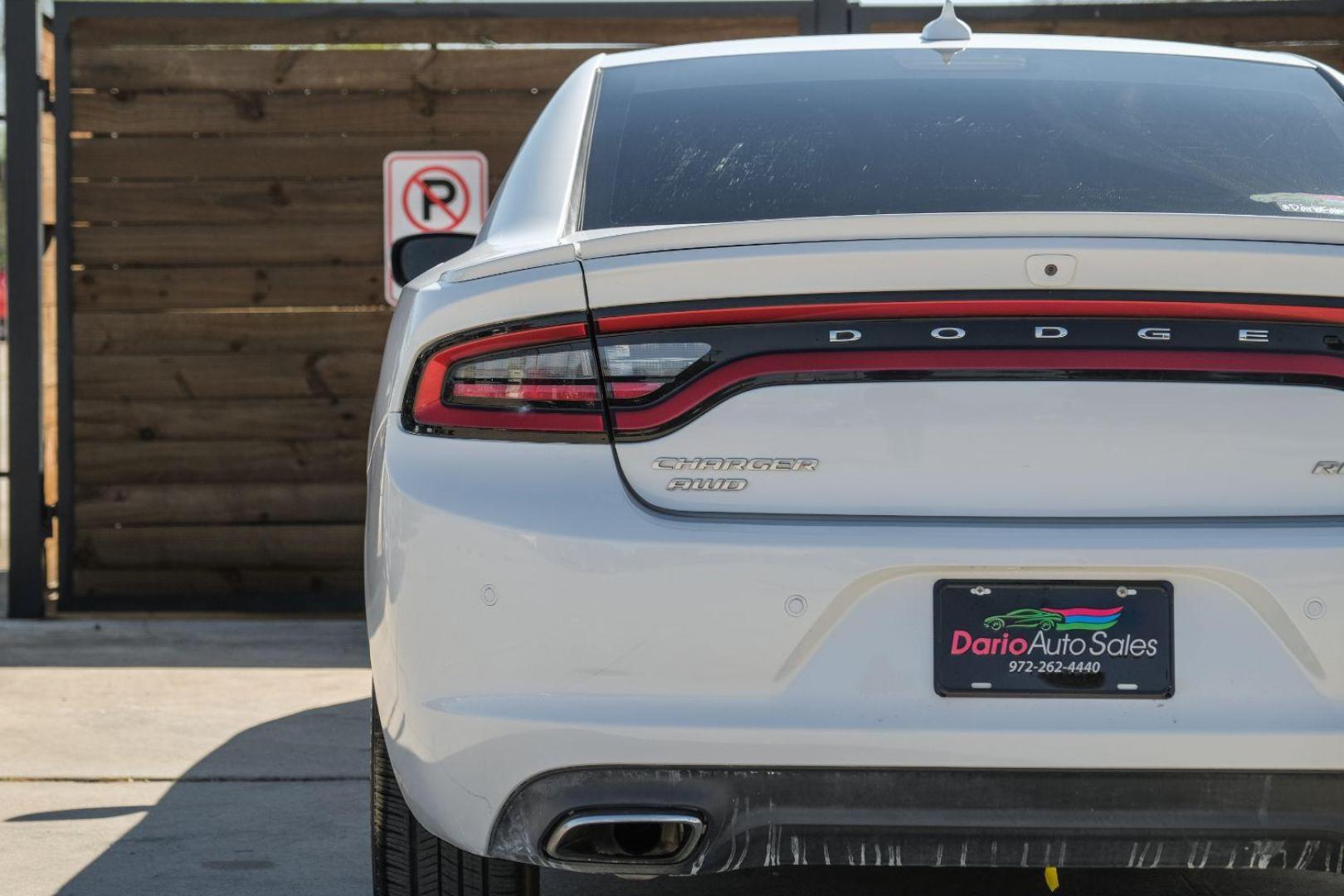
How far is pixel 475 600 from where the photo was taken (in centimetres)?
239

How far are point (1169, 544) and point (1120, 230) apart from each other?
432 millimetres

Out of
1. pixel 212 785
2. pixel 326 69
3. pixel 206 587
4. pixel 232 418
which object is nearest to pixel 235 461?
pixel 232 418

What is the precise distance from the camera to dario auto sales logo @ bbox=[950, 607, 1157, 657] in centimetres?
232

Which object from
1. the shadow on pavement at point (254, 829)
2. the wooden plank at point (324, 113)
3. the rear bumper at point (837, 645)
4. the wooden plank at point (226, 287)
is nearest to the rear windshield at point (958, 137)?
the rear bumper at point (837, 645)

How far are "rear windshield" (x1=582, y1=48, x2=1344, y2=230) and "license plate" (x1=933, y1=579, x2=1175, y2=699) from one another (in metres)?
0.76

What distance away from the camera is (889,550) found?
7.57 feet

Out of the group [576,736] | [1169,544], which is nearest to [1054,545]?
[1169,544]

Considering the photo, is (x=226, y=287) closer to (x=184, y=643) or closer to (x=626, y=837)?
(x=184, y=643)

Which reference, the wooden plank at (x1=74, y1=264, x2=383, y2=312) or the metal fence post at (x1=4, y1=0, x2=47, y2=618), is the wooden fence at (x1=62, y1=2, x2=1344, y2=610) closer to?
the wooden plank at (x1=74, y1=264, x2=383, y2=312)

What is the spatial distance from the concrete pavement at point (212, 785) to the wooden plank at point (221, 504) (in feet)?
1.85

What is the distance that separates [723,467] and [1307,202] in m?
1.28

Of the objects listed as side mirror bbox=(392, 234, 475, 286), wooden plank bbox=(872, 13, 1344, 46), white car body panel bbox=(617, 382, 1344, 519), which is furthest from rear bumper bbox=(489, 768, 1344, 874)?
wooden plank bbox=(872, 13, 1344, 46)

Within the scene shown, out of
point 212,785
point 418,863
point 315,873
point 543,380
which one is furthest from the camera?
point 212,785

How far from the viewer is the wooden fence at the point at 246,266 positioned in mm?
7277
